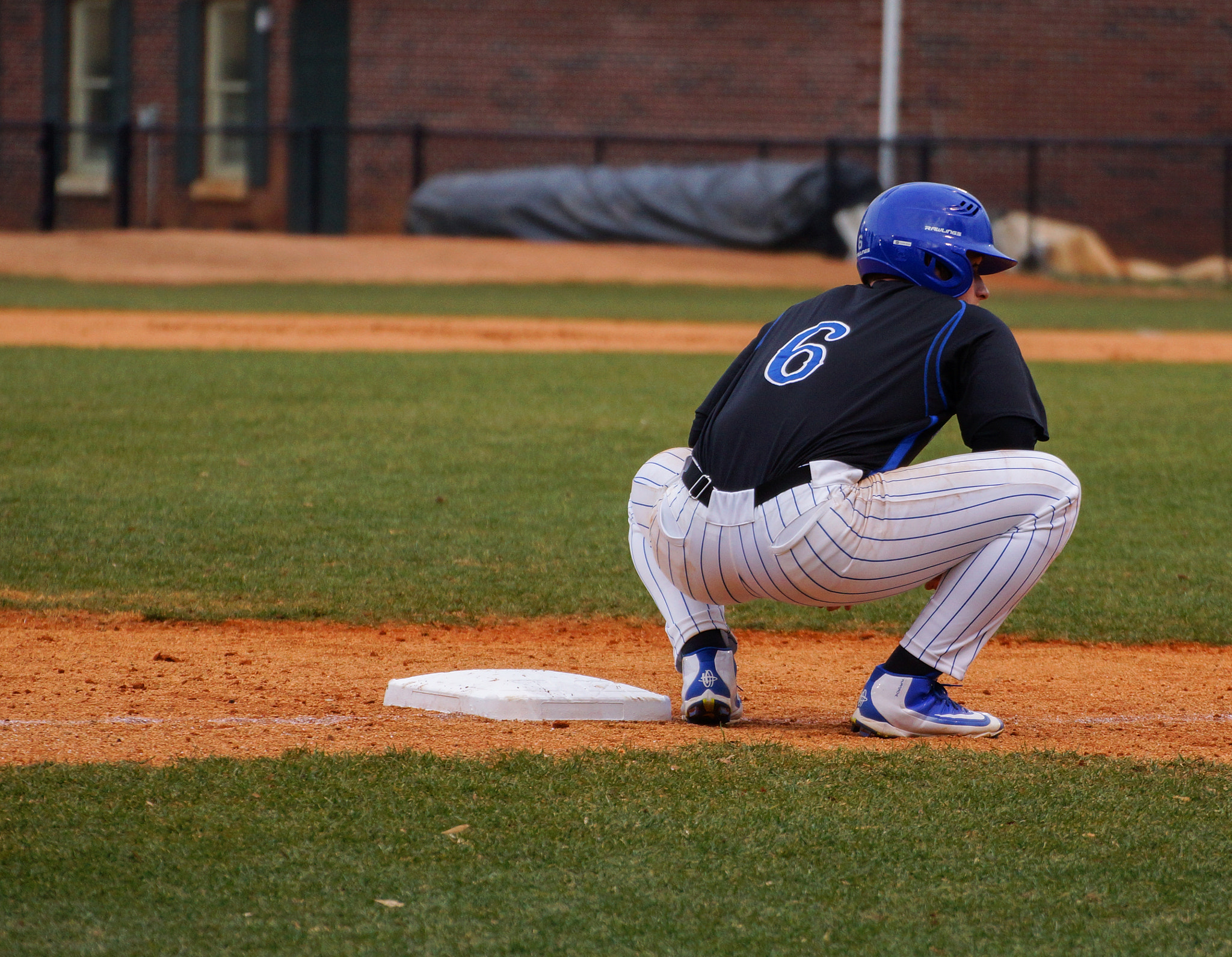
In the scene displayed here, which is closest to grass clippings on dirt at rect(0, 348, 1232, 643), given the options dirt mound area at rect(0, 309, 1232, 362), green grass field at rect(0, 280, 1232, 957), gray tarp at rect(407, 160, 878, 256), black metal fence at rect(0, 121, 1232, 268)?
green grass field at rect(0, 280, 1232, 957)

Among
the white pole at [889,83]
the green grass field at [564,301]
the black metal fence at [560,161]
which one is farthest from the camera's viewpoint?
the black metal fence at [560,161]

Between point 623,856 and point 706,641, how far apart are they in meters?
1.13

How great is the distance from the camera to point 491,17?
2391 centimetres

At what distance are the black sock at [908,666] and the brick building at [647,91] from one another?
19099mm

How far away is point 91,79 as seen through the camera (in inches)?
1017

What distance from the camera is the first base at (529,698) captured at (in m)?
3.90

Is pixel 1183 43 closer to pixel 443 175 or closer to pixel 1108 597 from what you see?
pixel 443 175

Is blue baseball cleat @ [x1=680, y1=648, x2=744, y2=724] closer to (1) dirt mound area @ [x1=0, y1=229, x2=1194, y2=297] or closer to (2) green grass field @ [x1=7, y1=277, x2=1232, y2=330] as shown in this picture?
(2) green grass field @ [x1=7, y1=277, x2=1232, y2=330]

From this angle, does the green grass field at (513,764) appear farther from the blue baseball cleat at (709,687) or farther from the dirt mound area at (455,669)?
the blue baseball cleat at (709,687)

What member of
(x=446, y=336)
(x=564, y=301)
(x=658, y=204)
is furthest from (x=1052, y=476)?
(x=658, y=204)

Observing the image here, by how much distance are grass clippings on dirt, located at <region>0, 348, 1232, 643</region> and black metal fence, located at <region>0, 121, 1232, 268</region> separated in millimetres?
12094

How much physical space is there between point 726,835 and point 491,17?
73.3 ft

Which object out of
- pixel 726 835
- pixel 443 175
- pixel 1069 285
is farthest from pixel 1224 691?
pixel 443 175

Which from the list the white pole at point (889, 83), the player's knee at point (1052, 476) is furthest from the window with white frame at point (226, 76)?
the player's knee at point (1052, 476)
